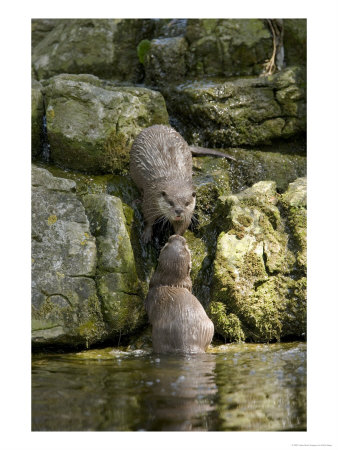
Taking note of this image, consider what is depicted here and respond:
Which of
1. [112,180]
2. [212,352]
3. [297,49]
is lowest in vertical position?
[212,352]

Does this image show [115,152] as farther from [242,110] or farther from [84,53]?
[84,53]

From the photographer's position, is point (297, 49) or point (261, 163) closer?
point (261, 163)

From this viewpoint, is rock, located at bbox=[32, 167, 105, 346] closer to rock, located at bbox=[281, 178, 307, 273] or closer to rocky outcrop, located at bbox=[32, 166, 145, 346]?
rocky outcrop, located at bbox=[32, 166, 145, 346]

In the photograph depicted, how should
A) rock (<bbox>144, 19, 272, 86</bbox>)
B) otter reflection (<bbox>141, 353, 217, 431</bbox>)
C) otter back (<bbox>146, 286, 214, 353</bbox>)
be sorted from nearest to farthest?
otter reflection (<bbox>141, 353, 217, 431</bbox>)
otter back (<bbox>146, 286, 214, 353</bbox>)
rock (<bbox>144, 19, 272, 86</bbox>)

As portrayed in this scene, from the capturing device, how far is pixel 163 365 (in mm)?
3842

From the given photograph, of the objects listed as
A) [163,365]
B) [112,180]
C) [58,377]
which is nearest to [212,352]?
[163,365]

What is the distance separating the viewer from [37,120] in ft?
18.1

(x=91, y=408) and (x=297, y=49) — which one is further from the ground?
(x=297, y=49)

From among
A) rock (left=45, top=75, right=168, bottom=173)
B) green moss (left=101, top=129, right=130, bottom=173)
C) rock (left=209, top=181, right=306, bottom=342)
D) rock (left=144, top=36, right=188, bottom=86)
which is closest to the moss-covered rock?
rock (left=144, top=36, right=188, bottom=86)

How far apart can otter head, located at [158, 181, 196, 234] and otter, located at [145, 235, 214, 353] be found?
0.18 meters

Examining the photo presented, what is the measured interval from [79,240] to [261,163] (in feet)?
7.38

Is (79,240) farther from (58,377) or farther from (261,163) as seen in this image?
(261,163)

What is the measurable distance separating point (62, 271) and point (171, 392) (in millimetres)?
1618

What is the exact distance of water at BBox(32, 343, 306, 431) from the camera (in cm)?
280
